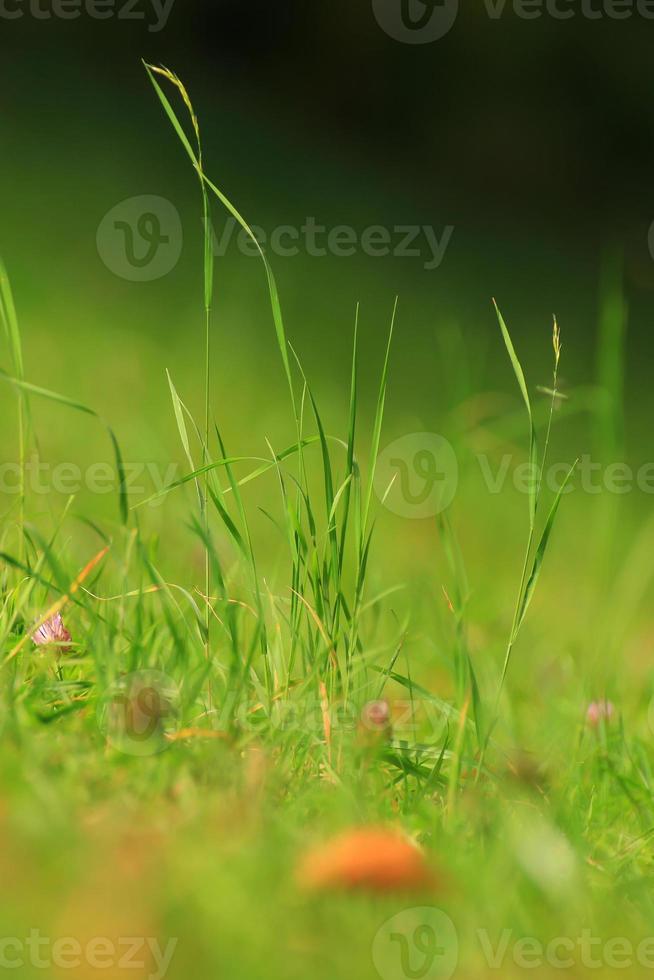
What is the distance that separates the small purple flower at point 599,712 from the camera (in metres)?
1.51

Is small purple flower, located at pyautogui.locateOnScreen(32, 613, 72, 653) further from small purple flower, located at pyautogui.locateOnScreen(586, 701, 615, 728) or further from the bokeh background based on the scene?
the bokeh background

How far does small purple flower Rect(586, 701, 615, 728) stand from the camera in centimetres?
151

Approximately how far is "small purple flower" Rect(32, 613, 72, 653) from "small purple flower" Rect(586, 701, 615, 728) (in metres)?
0.67

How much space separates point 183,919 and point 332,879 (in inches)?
4.6

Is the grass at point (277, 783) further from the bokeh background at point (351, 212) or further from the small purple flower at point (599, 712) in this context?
the bokeh background at point (351, 212)

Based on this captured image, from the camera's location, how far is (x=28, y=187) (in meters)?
5.86

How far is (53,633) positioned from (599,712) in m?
0.72

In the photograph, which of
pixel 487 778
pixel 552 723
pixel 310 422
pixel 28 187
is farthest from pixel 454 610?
pixel 28 187

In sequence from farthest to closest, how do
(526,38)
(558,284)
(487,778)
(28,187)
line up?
(526,38) → (558,284) → (28,187) → (487,778)

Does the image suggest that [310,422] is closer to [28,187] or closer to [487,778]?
[28,187]

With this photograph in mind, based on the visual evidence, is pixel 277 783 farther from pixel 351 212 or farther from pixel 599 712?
pixel 351 212

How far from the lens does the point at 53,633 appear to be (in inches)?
50.2

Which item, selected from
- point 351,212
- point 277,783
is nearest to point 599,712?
point 277,783

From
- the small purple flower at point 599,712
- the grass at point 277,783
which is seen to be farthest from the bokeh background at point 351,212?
the grass at point 277,783
